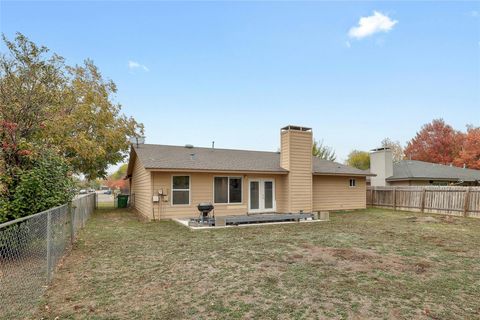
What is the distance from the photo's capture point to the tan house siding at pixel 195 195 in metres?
12.1

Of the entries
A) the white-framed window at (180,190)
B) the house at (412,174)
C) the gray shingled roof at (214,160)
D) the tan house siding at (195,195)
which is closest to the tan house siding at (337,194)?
the gray shingled roof at (214,160)

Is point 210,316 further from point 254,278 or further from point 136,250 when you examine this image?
point 136,250

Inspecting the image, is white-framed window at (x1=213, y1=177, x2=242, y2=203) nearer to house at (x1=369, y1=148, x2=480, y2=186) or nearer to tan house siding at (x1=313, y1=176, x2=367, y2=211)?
tan house siding at (x1=313, y1=176, x2=367, y2=211)

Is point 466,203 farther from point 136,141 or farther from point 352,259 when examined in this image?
point 136,141

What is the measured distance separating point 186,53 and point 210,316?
1472 cm

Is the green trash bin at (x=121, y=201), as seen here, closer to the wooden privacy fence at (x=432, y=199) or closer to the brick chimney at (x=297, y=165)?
the brick chimney at (x=297, y=165)

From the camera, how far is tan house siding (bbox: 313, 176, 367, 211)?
611 inches

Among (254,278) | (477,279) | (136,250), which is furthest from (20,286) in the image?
(477,279)

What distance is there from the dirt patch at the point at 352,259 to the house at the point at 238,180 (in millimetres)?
6700

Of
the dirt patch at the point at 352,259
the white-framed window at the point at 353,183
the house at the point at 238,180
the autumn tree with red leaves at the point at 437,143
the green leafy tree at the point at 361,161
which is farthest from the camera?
the green leafy tree at the point at 361,161

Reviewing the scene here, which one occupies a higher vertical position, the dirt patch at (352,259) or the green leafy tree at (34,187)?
the green leafy tree at (34,187)

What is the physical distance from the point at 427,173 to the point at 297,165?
39.0 feet

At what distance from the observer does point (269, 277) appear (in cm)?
482

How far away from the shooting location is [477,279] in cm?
473
